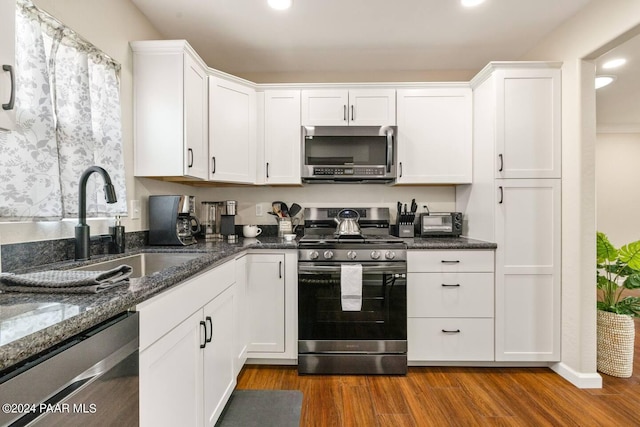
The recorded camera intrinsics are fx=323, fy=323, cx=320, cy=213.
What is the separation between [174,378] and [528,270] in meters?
2.35

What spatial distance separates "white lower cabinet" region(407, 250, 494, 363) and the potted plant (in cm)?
75

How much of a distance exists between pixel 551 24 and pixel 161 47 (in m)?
2.74

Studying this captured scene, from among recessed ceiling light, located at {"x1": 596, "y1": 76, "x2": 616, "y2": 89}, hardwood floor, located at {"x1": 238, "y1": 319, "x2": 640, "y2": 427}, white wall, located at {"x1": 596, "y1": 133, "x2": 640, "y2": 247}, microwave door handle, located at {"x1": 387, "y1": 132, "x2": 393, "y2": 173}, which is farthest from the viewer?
white wall, located at {"x1": 596, "y1": 133, "x2": 640, "y2": 247}

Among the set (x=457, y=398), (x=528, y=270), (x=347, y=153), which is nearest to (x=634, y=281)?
(x=528, y=270)

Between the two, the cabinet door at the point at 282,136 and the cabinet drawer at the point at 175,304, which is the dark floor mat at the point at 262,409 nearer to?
the cabinet drawer at the point at 175,304

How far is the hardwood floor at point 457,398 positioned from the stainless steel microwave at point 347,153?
5.11 ft

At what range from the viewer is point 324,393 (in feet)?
6.93

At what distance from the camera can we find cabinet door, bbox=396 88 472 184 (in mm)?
2709

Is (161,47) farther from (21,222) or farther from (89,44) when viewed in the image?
(21,222)

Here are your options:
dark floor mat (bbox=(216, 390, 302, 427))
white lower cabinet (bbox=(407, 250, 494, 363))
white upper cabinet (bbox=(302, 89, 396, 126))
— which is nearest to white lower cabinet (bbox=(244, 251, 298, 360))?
dark floor mat (bbox=(216, 390, 302, 427))

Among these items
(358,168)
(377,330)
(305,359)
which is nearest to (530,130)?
(358,168)

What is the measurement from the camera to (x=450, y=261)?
239cm

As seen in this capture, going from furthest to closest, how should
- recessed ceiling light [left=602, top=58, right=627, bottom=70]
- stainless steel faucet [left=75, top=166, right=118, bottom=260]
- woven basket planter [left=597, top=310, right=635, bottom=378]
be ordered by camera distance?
recessed ceiling light [left=602, top=58, right=627, bottom=70], woven basket planter [left=597, top=310, right=635, bottom=378], stainless steel faucet [left=75, top=166, right=118, bottom=260]

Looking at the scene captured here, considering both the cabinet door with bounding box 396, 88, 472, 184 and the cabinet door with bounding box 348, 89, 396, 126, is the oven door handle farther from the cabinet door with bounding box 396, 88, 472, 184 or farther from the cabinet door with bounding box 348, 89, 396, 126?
the cabinet door with bounding box 348, 89, 396, 126
